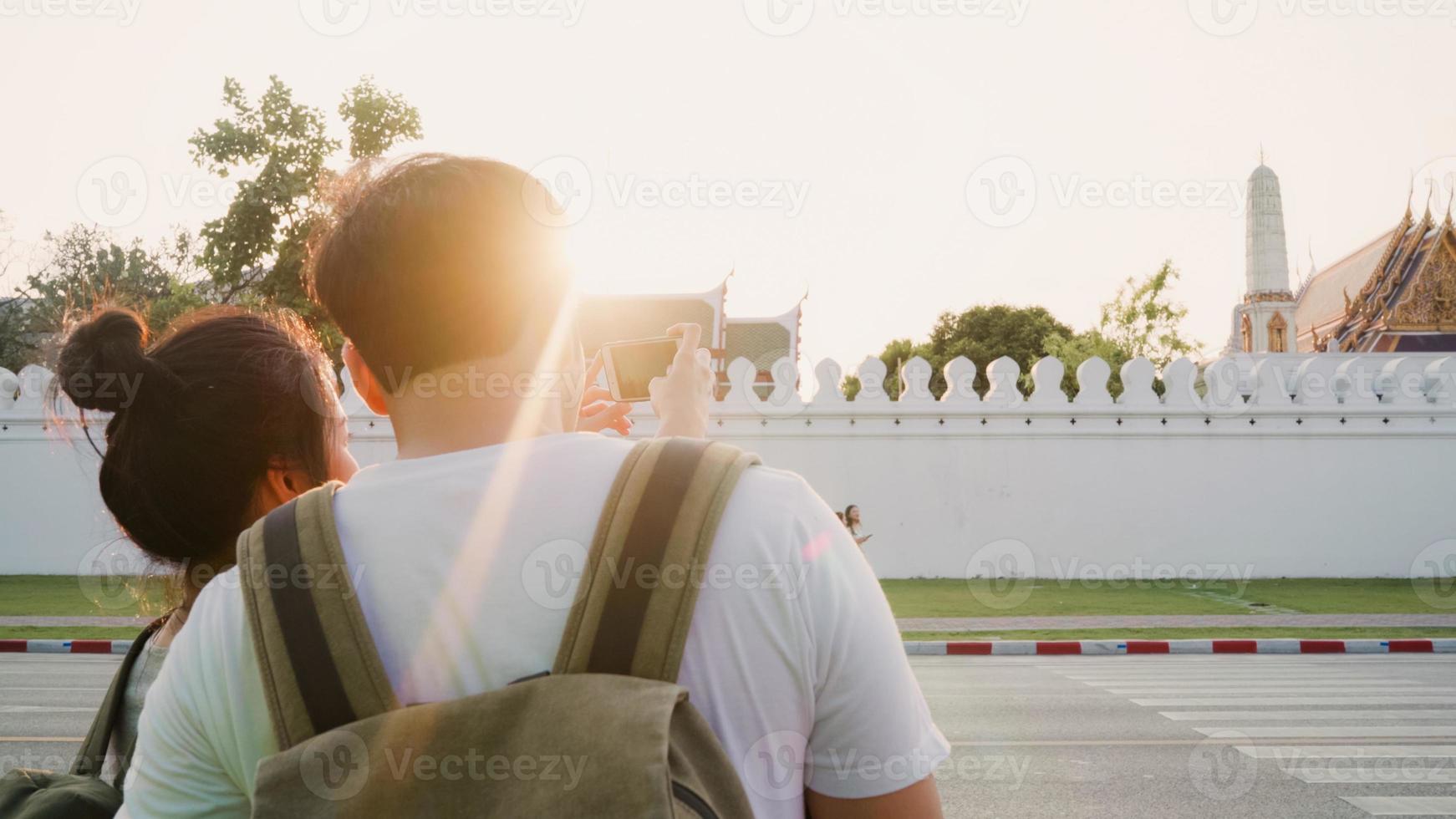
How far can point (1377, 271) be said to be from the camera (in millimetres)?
39688

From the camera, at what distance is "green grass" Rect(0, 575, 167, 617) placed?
14.9 metres

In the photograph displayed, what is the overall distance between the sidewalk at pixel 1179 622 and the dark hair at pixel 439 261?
12155 mm

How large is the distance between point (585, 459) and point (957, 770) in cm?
539

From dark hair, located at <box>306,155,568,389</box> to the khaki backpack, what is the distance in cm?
28

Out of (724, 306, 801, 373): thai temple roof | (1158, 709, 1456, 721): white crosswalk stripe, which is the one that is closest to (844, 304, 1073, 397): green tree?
(724, 306, 801, 373): thai temple roof

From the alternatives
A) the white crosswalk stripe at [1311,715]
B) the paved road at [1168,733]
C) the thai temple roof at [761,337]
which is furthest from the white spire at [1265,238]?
the white crosswalk stripe at [1311,715]

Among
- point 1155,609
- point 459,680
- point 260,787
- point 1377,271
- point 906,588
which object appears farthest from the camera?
point 1377,271

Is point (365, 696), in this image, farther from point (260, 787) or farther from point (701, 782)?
point (701, 782)

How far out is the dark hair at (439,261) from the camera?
1.35m

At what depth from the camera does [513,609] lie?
3.93ft

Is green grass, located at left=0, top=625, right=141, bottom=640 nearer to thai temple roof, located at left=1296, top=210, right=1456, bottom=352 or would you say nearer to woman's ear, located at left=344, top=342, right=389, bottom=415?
woman's ear, located at left=344, top=342, right=389, bottom=415

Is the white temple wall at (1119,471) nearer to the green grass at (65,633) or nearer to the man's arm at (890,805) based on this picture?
the green grass at (65,633)

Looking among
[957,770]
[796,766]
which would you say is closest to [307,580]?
[796,766]

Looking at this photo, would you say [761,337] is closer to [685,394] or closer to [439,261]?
[685,394]
